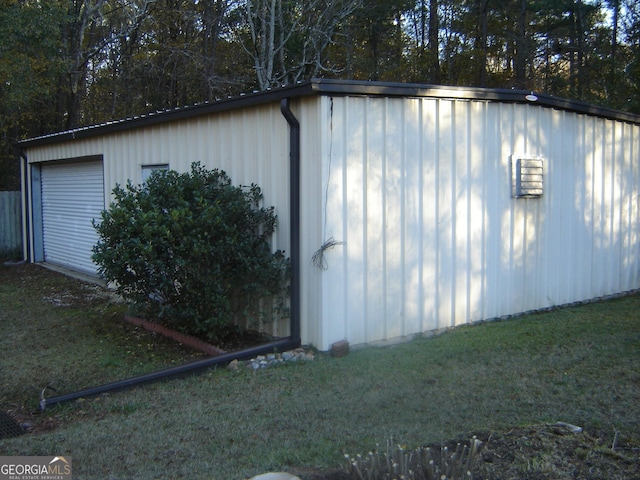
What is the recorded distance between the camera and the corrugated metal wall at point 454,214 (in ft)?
22.9

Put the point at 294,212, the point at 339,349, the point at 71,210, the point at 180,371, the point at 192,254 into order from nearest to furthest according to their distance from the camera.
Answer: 1. the point at 180,371
2. the point at 339,349
3. the point at 192,254
4. the point at 294,212
5. the point at 71,210

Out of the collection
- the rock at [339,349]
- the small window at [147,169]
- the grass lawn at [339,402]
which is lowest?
the grass lawn at [339,402]

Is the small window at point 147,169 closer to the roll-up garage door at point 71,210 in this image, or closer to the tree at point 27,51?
the roll-up garage door at point 71,210

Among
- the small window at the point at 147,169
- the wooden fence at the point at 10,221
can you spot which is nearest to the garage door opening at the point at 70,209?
the wooden fence at the point at 10,221

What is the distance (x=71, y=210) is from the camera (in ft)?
44.2

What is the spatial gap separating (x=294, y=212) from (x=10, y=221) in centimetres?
1207

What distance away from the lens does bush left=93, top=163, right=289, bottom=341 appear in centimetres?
700

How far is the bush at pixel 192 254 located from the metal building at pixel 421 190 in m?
0.36

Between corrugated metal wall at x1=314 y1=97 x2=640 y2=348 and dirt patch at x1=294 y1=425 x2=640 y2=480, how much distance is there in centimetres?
285

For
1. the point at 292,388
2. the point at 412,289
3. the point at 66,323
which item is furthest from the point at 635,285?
the point at 66,323

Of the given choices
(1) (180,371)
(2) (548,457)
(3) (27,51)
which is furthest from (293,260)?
(3) (27,51)

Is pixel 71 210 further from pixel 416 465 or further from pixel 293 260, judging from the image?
pixel 416 465

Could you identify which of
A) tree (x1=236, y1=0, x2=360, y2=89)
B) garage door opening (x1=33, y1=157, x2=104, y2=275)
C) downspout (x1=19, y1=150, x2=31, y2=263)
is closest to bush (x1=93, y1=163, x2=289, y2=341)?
garage door opening (x1=33, y1=157, x2=104, y2=275)

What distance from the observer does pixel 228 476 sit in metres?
4.02
